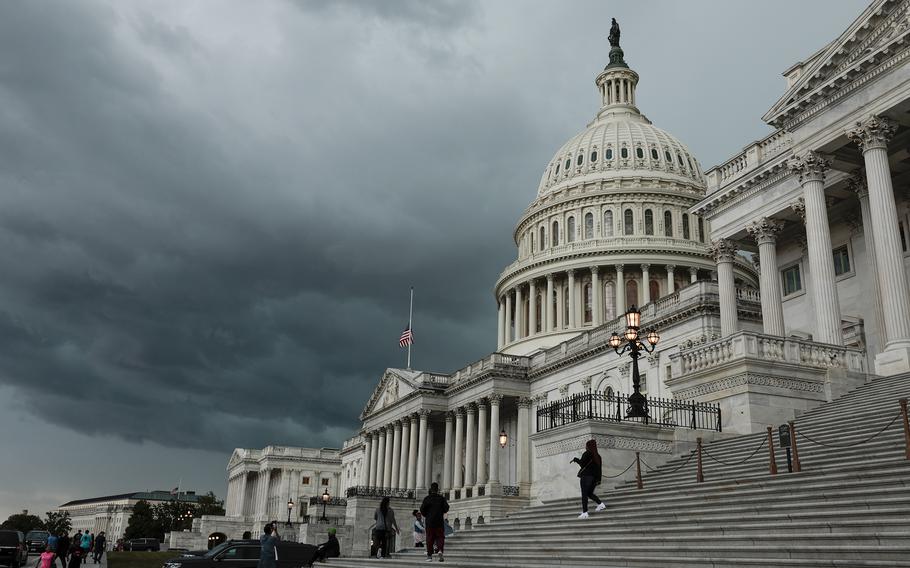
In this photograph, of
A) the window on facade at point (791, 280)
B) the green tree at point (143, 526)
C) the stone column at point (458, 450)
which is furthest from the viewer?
the green tree at point (143, 526)

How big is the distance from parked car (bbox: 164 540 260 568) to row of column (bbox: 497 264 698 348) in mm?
54460

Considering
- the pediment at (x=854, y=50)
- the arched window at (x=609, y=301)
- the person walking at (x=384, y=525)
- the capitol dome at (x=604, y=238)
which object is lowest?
the person walking at (x=384, y=525)

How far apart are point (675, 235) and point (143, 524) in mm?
125896

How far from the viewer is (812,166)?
1207 inches

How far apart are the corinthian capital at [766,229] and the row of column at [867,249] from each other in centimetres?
114

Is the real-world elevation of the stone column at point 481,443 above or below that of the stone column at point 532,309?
below

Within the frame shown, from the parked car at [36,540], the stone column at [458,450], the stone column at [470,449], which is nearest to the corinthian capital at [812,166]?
the stone column at [470,449]

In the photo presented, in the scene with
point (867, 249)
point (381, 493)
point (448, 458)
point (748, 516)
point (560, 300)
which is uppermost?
point (560, 300)

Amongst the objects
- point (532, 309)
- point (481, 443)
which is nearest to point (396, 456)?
point (481, 443)

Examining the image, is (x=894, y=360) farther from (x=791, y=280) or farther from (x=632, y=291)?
(x=632, y=291)

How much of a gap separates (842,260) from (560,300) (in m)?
50.2

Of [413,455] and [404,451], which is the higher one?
[404,451]

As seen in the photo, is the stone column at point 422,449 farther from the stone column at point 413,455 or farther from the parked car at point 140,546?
the parked car at point 140,546

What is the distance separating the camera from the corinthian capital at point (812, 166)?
30.6 meters
